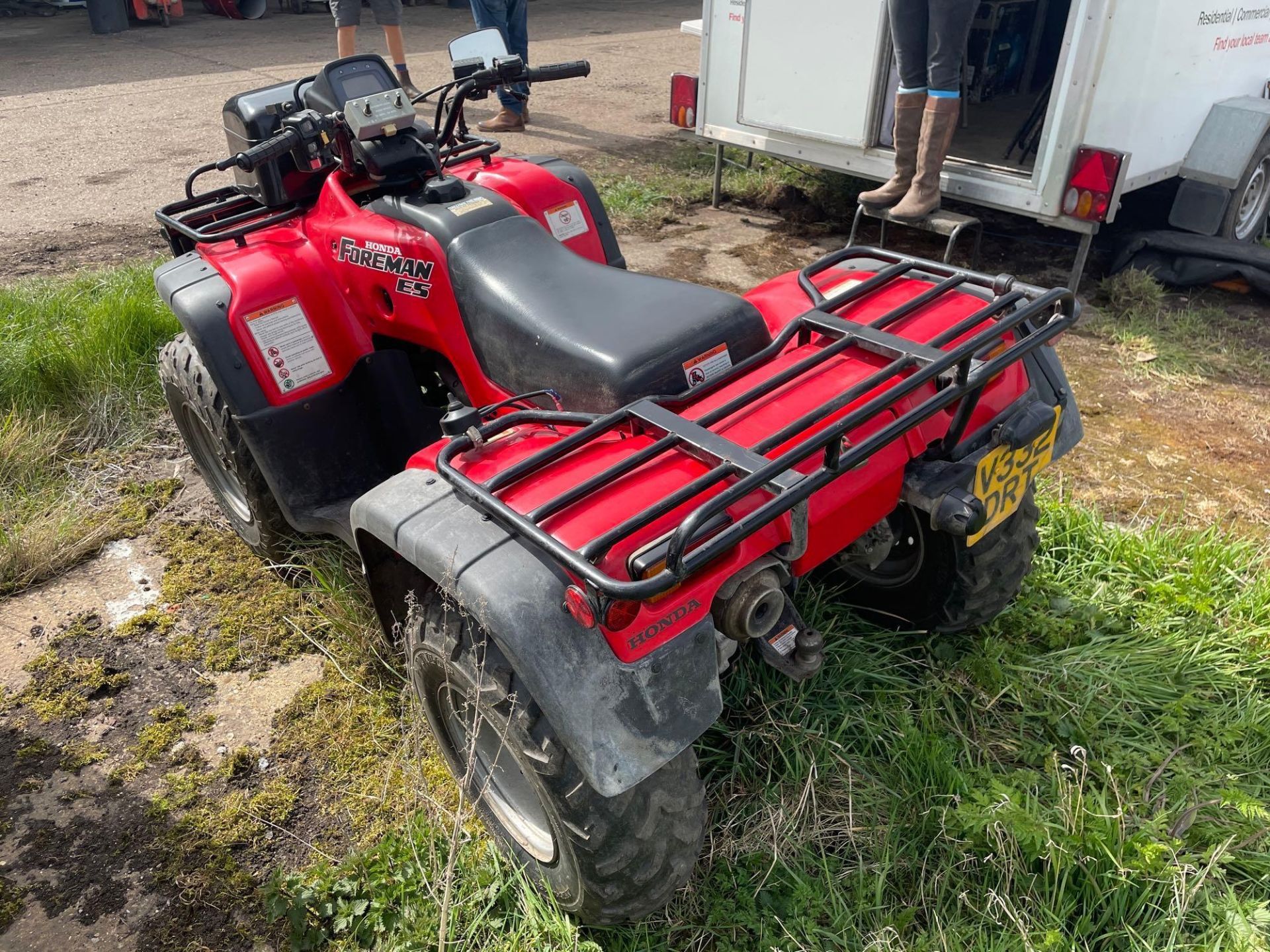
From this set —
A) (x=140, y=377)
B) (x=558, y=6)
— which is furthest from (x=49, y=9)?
(x=140, y=377)

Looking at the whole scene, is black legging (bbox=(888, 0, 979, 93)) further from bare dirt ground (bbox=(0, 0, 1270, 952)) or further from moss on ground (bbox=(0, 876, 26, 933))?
moss on ground (bbox=(0, 876, 26, 933))

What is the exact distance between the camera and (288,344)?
113 inches

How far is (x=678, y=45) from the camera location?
41.1 ft

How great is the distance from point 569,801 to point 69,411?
134 inches

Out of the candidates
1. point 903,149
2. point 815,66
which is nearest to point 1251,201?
point 903,149

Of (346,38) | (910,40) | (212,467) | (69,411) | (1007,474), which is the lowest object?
(69,411)

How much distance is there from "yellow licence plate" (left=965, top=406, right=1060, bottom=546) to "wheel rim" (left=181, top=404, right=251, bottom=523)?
2.37 metres

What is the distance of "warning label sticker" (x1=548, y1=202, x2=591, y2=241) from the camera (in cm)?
314

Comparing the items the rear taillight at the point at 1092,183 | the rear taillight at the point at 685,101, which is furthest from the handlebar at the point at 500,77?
the rear taillight at the point at 685,101

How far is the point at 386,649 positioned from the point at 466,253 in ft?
3.90

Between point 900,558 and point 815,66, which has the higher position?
point 815,66

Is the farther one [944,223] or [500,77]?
[944,223]

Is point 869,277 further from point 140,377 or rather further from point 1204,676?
point 140,377

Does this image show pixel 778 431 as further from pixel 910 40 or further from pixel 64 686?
pixel 910 40
